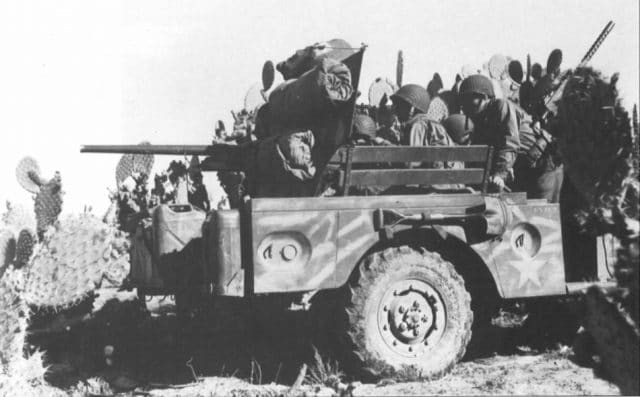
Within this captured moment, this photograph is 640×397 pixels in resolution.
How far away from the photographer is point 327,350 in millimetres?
6492

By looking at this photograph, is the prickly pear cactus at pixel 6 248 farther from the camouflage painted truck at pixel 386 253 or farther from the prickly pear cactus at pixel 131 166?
the prickly pear cactus at pixel 131 166

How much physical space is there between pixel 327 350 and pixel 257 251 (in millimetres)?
1268

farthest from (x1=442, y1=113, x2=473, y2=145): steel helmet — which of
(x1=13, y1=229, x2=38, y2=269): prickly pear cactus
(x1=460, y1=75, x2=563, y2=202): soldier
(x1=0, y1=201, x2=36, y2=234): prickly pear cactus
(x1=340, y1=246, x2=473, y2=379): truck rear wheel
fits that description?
(x1=0, y1=201, x2=36, y2=234): prickly pear cactus

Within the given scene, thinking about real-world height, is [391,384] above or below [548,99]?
below

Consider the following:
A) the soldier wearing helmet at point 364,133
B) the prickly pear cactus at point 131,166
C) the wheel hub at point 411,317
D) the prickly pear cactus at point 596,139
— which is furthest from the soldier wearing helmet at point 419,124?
the prickly pear cactus at point 131,166

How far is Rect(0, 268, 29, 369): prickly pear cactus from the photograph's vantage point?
667 cm

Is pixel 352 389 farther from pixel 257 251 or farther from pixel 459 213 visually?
pixel 459 213

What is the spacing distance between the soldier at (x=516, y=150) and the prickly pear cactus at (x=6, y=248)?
5.04m

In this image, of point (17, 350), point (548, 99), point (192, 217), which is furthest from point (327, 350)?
point (548, 99)

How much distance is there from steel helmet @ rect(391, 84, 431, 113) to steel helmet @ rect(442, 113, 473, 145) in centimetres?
36

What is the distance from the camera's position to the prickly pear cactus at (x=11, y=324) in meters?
6.67

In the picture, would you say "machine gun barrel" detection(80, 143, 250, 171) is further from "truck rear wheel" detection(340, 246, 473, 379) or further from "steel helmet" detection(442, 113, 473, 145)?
"steel helmet" detection(442, 113, 473, 145)

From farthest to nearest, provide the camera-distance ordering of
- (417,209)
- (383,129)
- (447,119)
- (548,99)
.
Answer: (383,129)
(447,119)
(548,99)
(417,209)

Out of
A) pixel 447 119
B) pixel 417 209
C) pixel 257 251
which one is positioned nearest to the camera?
pixel 257 251
